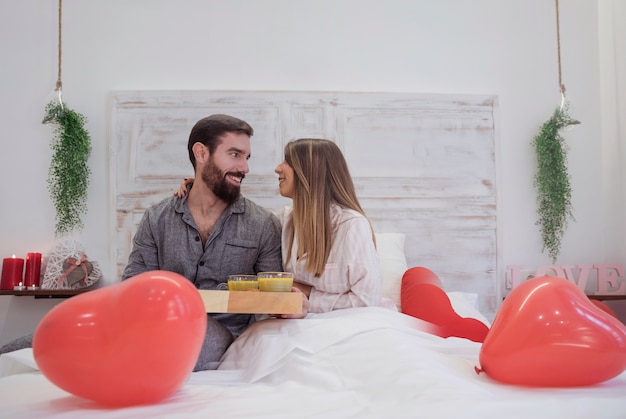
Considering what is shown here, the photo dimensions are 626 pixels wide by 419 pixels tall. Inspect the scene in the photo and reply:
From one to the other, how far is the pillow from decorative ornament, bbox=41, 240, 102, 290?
1577 mm

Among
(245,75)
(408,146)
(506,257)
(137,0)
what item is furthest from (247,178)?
(506,257)

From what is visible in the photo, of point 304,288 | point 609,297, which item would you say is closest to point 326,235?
point 304,288

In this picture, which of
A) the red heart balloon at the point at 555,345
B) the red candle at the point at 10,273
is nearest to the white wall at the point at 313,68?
the red candle at the point at 10,273

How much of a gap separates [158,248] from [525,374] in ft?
5.40

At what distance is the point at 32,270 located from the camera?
336cm

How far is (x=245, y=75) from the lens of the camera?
3652 millimetres

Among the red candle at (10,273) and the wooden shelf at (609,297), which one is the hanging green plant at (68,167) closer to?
the red candle at (10,273)

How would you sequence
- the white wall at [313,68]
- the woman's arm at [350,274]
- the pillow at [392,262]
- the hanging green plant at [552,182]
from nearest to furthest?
the woman's arm at [350,274], the pillow at [392,262], the white wall at [313,68], the hanging green plant at [552,182]

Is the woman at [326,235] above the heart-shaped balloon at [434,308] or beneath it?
above

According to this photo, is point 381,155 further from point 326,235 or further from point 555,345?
point 555,345

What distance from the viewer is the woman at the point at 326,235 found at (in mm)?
2318

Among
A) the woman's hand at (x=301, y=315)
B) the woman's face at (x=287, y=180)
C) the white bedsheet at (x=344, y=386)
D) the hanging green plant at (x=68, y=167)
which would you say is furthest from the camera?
the hanging green plant at (x=68, y=167)

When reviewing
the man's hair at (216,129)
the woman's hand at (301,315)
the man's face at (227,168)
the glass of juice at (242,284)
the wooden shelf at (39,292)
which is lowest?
the wooden shelf at (39,292)

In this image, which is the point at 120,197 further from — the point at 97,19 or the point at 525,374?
the point at 525,374
